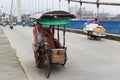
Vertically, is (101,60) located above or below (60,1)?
below

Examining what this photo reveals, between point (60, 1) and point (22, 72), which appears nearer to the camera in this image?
point (22, 72)

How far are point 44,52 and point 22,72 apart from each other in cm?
92

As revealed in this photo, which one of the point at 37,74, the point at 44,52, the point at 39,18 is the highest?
the point at 39,18

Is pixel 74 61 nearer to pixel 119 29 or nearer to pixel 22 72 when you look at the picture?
pixel 22 72

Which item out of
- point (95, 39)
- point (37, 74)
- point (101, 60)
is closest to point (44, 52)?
point (37, 74)

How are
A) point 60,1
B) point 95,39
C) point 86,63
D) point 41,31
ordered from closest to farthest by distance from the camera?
1. point 41,31
2. point 86,63
3. point 95,39
4. point 60,1

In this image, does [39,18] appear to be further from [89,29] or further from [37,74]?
[89,29]

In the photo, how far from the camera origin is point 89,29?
2361 cm

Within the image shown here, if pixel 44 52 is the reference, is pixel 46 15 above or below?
above

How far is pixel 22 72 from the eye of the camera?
10.6 metres

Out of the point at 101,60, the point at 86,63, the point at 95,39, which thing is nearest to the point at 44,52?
the point at 86,63

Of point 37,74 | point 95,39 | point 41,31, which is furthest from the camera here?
point 95,39

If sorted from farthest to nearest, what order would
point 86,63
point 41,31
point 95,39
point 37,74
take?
point 95,39, point 86,63, point 41,31, point 37,74

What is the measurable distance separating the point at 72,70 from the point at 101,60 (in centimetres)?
223
